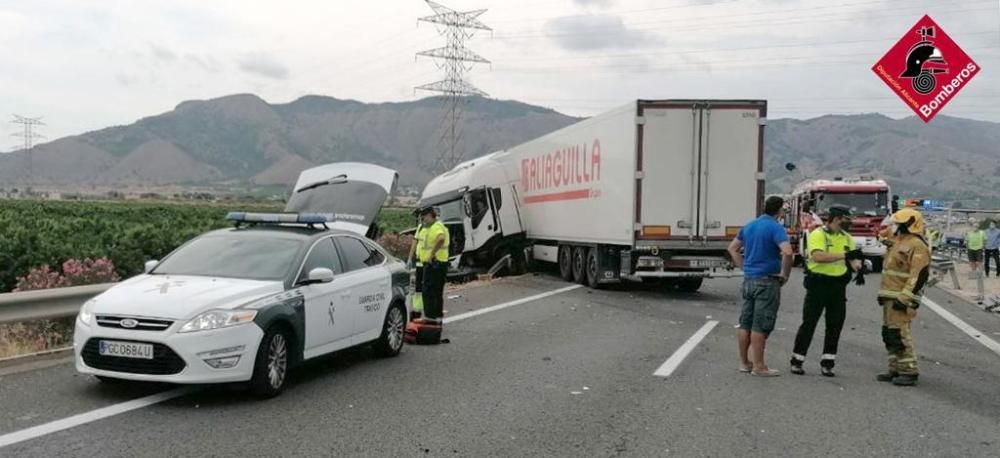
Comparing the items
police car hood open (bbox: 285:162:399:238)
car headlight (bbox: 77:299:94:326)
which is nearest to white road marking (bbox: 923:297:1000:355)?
police car hood open (bbox: 285:162:399:238)

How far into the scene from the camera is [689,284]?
19406 mm

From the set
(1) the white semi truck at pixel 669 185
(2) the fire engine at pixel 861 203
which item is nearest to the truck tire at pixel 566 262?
(1) the white semi truck at pixel 669 185

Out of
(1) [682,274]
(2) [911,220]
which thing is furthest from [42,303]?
(1) [682,274]

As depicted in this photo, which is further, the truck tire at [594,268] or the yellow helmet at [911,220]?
the truck tire at [594,268]

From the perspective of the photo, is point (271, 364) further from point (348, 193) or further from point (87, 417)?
point (348, 193)

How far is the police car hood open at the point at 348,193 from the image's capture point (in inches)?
625

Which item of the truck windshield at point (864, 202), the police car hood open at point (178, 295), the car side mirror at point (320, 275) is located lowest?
the police car hood open at point (178, 295)

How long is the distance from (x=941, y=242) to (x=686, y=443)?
40.4 metres

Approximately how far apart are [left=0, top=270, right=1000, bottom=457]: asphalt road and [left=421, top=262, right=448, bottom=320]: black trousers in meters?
0.47

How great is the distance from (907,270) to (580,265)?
37.5ft

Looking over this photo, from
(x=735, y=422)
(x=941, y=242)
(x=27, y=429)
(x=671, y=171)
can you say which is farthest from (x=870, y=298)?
(x=941, y=242)

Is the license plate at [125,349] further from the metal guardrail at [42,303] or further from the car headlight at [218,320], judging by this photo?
the metal guardrail at [42,303]

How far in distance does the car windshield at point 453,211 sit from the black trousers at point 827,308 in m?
14.0

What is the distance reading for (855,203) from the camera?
28.6 metres
